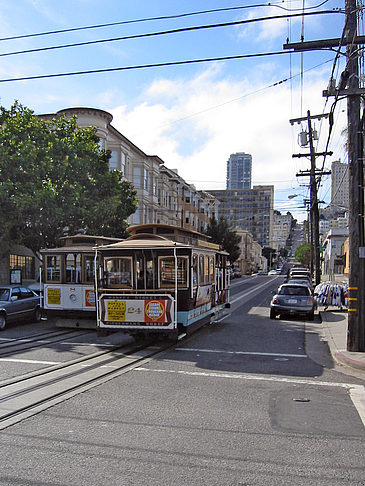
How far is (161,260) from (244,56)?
18.1ft

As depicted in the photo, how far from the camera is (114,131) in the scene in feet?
126

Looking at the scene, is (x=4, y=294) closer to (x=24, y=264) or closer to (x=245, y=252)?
(x=24, y=264)

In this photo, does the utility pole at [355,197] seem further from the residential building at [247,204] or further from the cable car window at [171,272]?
the residential building at [247,204]

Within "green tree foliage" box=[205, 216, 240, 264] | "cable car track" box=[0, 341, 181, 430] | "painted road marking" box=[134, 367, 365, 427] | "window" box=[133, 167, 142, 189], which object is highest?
"window" box=[133, 167, 142, 189]

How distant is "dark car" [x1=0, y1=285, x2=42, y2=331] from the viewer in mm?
15266

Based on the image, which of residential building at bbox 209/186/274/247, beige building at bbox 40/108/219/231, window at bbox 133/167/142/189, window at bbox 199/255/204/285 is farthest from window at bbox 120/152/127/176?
residential building at bbox 209/186/274/247

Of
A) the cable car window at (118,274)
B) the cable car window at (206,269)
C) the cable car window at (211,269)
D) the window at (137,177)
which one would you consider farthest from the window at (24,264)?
the window at (137,177)

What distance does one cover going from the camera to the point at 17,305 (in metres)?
16.0

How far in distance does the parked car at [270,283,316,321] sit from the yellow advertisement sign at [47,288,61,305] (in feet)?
27.1

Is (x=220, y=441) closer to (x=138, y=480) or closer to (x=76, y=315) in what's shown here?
(x=138, y=480)

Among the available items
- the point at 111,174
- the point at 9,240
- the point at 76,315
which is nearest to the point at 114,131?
the point at 111,174

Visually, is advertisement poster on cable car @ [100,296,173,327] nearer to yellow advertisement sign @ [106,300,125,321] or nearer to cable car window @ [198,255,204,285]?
yellow advertisement sign @ [106,300,125,321]

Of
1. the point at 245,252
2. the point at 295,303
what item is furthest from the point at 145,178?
the point at 245,252

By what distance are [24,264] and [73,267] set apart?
14455mm
